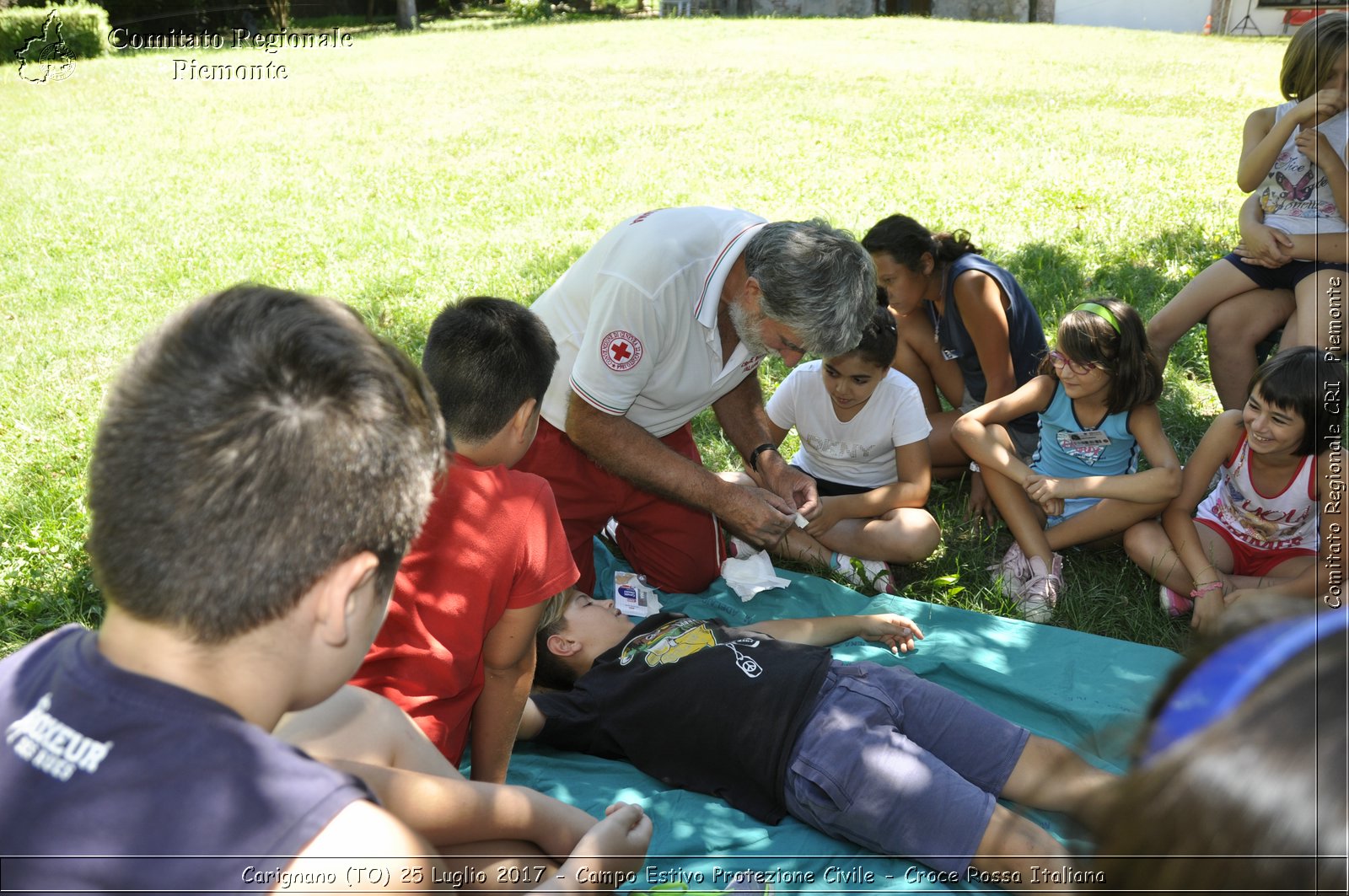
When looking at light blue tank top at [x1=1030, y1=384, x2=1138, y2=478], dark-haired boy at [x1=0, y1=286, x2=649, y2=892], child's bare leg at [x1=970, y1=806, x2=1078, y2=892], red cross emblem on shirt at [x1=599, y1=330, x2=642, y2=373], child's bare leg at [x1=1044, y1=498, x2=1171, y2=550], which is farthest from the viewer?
light blue tank top at [x1=1030, y1=384, x2=1138, y2=478]

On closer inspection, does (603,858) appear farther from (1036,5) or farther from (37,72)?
(1036,5)

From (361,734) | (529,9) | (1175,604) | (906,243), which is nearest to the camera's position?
(361,734)

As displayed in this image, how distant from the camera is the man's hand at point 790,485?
3.84 metres

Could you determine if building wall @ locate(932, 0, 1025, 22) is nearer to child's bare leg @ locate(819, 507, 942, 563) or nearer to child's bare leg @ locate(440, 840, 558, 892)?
child's bare leg @ locate(819, 507, 942, 563)

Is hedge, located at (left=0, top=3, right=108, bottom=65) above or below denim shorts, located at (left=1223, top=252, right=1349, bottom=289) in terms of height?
Answer: above

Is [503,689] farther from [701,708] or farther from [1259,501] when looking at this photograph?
[1259,501]

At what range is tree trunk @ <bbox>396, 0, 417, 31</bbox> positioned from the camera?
2742 cm

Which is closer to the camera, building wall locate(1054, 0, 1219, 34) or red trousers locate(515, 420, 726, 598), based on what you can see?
red trousers locate(515, 420, 726, 598)

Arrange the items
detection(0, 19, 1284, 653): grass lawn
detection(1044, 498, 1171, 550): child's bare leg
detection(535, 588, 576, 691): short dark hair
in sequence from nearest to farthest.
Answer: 1. detection(535, 588, 576, 691): short dark hair
2. detection(1044, 498, 1171, 550): child's bare leg
3. detection(0, 19, 1284, 653): grass lawn

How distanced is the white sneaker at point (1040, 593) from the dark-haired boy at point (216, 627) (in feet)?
9.15

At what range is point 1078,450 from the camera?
390cm

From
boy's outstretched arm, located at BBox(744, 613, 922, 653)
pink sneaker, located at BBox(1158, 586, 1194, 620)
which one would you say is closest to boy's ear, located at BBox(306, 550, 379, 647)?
boy's outstretched arm, located at BBox(744, 613, 922, 653)

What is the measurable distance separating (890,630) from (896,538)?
2.24 ft

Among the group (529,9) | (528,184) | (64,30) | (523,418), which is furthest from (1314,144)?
(529,9)
